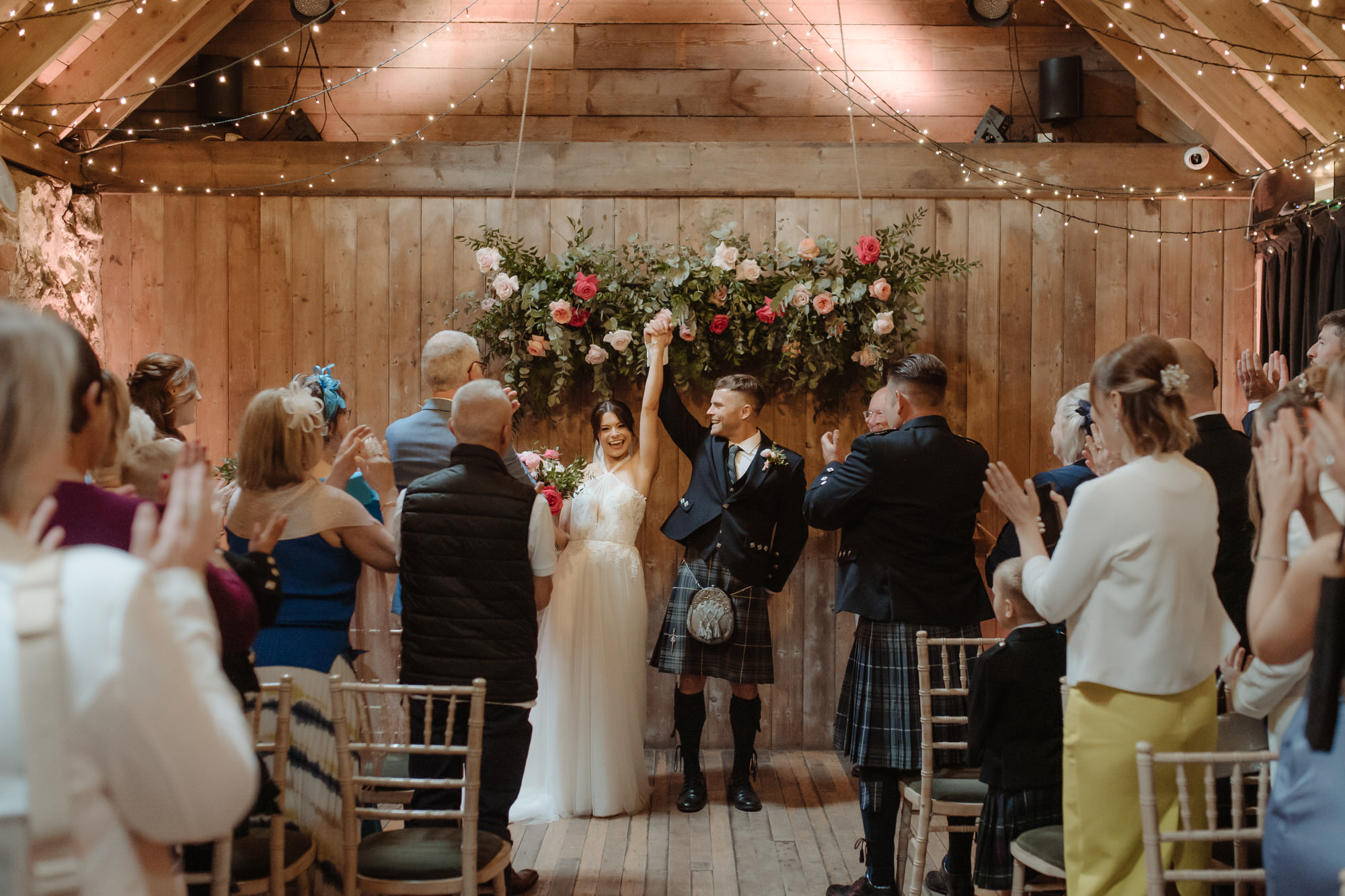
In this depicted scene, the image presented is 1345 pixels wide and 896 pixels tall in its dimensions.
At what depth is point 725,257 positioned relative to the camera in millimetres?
4113

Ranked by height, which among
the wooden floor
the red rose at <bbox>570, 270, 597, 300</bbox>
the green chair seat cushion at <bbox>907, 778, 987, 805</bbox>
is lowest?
the wooden floor

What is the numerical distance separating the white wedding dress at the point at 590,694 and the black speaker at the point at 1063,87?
9.10ft

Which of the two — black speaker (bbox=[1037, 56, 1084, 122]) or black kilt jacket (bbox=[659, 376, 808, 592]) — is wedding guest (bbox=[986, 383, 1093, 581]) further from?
black speaker (bbox=[1037, 56, 1084, 122])

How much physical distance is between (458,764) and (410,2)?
3.52 metres

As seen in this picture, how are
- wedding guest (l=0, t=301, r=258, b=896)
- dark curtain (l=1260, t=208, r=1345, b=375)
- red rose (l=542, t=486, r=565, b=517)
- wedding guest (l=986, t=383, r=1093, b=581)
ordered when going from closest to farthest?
wedding guest (l=0, t=301, r=258, b=896), wedding guest (l=986, t=383, r=1093, b=581), red rose (l=542, t=486, r=565, b=517), dark curtain (l=1260, t=208, r=1345, b=375)

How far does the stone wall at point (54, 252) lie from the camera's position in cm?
389

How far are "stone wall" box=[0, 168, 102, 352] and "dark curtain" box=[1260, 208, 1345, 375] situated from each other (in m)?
4.94

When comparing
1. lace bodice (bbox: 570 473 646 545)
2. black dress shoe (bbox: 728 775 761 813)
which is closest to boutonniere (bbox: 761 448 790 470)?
lace bodice (bbox: 570 473 646 545)

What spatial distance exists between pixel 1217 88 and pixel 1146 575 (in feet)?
9.57

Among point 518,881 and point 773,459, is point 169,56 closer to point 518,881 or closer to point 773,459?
point 773,459

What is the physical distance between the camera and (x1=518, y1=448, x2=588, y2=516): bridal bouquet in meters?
3.66

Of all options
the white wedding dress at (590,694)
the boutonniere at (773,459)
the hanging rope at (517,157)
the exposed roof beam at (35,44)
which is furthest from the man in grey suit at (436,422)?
the exposed roof beam at (35,44)

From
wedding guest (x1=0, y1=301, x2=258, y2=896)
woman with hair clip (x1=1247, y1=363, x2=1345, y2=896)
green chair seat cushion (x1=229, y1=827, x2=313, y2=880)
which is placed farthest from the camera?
green chair seat cushion (x1=229, y1=827, x2=313, y2=880)

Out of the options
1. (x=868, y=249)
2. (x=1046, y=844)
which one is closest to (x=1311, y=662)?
(x=1046, y=844)
